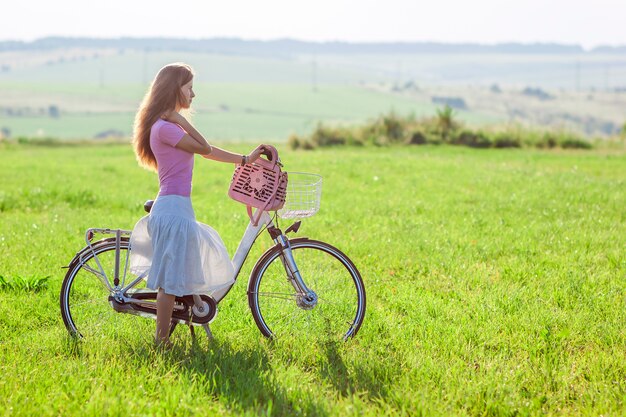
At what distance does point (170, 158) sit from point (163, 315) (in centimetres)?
113

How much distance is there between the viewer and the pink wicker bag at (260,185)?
537 centimetres

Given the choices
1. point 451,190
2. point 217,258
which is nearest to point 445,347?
point 217,258

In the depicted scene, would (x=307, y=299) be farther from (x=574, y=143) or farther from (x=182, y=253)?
(x=574, y=143)

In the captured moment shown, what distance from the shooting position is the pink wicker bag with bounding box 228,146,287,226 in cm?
537

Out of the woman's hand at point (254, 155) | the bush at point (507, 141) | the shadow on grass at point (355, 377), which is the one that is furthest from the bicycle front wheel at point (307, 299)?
the bush at point (507, 141)

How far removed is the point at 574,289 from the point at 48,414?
505 cm

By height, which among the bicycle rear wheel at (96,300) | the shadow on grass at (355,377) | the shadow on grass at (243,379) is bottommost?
the shadow on grass at (355,377)

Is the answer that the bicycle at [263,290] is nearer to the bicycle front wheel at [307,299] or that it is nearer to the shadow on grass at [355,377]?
the bicycle front wheel at [307,299]

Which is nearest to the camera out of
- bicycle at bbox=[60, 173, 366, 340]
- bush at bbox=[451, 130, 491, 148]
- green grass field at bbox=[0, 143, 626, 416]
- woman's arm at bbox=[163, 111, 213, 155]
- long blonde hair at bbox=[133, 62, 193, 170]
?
green grass field at bbox=[0, 143, 626, 416]

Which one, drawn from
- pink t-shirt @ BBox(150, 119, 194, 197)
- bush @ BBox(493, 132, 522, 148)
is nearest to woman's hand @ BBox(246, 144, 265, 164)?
pink t-shirt @ BBox(150, 119, 194, 197)

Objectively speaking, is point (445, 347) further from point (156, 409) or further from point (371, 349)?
point (156, 409)

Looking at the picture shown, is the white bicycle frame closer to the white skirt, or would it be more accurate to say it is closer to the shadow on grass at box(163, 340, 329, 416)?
the white skirt

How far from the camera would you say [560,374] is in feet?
17.1

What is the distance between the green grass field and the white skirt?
0.50m
